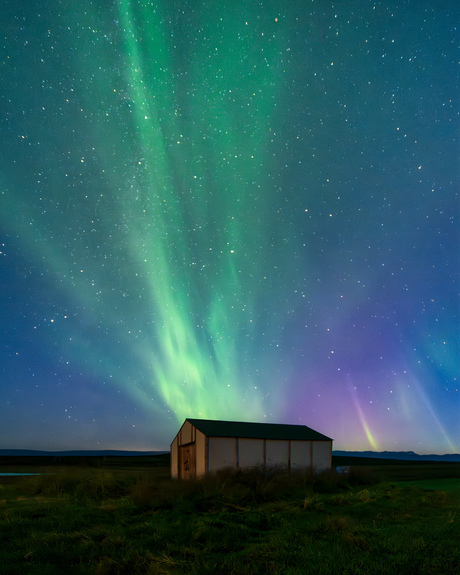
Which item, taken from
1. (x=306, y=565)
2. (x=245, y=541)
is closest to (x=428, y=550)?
(x=306, y=565)

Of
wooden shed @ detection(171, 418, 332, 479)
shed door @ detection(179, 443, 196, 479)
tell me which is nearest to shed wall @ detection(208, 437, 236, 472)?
wooden shed @ detection(171, 418, 332, 479)

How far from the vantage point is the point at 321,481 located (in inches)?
1025

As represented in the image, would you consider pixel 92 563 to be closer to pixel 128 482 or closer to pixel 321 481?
pixel 128 482

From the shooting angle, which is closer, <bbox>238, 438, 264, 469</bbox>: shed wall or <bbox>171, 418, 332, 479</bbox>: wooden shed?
<bbox>171, 418, 332, 479</bbox>: wooden shed

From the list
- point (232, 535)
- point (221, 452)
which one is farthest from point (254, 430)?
point (232, 535)

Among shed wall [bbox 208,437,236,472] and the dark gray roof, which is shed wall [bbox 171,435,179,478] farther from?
shed wall [bbox 208,437,236,472]

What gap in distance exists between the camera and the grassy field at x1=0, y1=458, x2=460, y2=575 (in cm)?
864

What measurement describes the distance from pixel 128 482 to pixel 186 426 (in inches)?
247

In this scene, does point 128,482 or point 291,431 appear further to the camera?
point 291,431

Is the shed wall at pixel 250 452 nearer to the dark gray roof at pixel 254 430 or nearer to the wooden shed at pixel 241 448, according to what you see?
the wooden shed at pixel 241 448

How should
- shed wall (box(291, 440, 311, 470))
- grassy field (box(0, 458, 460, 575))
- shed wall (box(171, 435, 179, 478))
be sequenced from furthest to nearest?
shed wall (box(171, 435, 179, 478))
shed wall (box(291, 440, 311, 470))
grassy field (box(0, 458, 460, 575))

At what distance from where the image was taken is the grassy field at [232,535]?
8.64 metres

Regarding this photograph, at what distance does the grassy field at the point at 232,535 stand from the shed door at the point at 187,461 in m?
7.87

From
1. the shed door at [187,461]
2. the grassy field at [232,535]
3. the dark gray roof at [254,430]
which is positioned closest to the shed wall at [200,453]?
the dark gray roof at [254,430]
